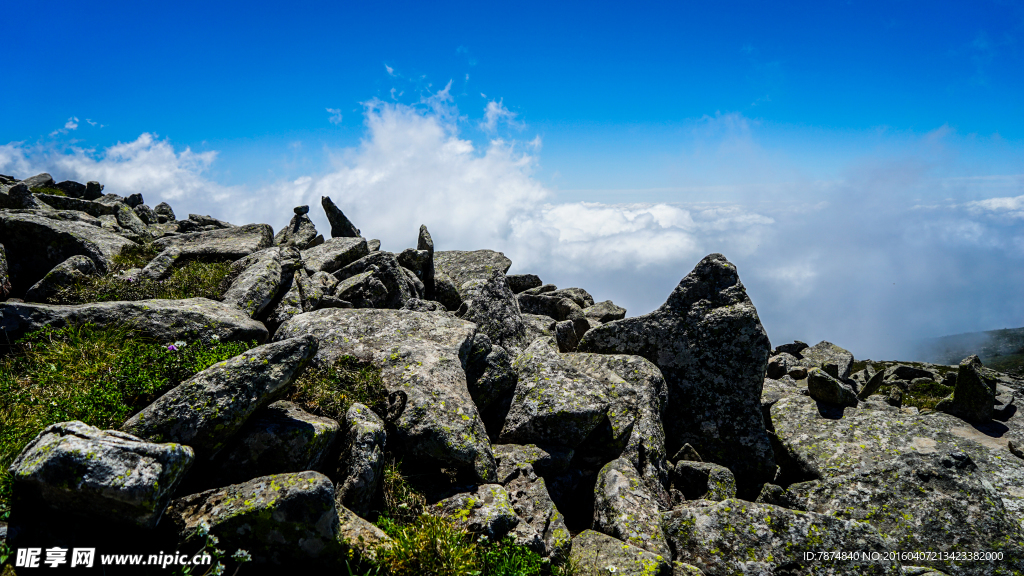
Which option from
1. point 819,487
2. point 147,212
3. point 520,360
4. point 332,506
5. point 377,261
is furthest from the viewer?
point 147,212

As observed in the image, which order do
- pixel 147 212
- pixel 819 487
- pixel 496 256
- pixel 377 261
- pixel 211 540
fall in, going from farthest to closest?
pixel 147 212, pixel 496 256, pixel 377 261, pixel 819 487, pixel 211 540

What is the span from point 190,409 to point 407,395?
13.1 feet

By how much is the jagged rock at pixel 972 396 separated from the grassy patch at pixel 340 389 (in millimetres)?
19407

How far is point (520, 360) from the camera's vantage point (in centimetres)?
1341

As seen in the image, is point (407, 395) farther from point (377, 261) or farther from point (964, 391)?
point (964, 391)

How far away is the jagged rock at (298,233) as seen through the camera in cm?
2575

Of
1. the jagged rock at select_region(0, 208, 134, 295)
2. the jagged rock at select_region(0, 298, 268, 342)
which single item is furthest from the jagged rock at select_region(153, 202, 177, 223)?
the jagged rock at select_region(0, 298, 268, 342)

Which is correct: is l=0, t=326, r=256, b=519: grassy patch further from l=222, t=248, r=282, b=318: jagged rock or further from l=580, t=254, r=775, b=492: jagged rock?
l=580, t=254, r=775, b=492: jagged rock

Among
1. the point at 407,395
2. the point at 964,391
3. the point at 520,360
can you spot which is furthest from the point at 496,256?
the point at 964,391

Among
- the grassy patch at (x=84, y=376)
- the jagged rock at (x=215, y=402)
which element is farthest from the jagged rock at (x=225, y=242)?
the jagged rock at (x=215, y=402)

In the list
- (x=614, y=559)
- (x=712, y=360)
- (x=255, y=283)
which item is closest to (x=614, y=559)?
(x=614, y=559)

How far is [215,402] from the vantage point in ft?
22.9

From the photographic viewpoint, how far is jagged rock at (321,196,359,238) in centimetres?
2884

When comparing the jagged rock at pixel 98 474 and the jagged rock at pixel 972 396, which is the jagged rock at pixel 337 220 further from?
the jagged rock at pixel 972 396
